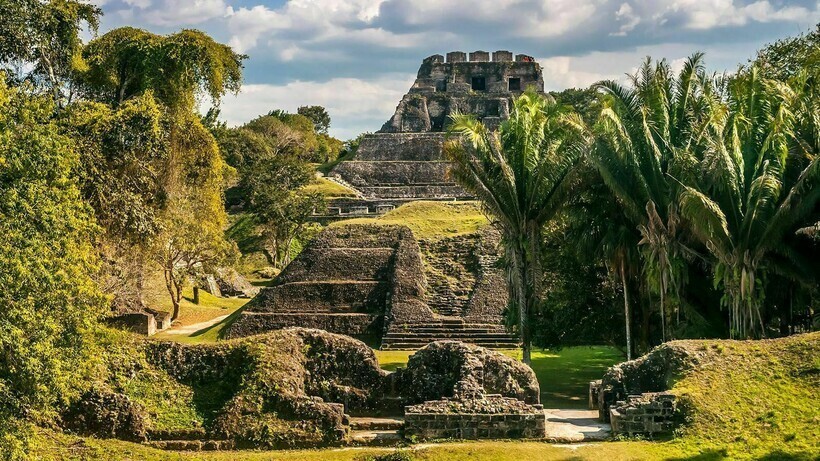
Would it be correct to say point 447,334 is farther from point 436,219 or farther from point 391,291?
point 436,219

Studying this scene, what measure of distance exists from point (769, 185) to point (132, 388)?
487 inches

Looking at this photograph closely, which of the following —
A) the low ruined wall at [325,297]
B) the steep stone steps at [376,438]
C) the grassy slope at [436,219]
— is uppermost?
the grassy slope at [436,219]

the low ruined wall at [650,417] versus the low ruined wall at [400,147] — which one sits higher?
the low ruined wall at [400,147]

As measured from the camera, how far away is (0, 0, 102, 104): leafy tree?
22.3 metres

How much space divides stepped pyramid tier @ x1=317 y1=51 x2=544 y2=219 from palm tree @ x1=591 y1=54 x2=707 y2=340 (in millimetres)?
25290

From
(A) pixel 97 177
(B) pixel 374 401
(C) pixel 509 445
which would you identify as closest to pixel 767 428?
(C) pixel 509 445

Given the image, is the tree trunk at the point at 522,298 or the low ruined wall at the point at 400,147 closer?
the tree trunk at the point at 522,298

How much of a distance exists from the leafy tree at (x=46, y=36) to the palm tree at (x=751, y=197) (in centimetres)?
1639

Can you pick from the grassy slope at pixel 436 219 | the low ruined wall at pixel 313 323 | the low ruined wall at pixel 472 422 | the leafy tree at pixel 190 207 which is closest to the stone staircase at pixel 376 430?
the low ruined wall at pixel 472 422

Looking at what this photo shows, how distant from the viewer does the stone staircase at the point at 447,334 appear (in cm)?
2681

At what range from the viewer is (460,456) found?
1333cm

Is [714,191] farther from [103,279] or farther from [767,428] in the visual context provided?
[103,279]

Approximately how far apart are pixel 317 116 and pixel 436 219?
5328 cm

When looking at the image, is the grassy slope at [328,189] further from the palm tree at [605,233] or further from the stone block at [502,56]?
the palm tree at [605,233]
